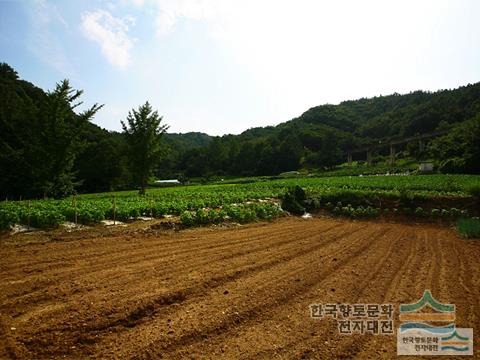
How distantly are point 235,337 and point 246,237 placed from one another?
7672 mm

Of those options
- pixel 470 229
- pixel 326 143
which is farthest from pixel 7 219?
pixel 326 143

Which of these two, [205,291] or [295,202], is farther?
[295,202]

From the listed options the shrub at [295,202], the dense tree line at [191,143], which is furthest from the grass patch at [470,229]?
the dense tree line at [191,143]

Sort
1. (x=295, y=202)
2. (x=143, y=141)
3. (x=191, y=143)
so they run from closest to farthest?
(x=295, y=202) < (x=143, y=141) < (x=191, y=143)

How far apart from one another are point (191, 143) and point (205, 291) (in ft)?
547

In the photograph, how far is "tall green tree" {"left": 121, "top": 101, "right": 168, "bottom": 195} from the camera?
35.5 m

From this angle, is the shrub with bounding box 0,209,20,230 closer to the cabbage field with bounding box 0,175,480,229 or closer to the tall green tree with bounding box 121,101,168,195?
the cabbage field with bounding box 0,175,480,229

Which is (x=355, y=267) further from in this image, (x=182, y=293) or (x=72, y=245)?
(x=72, y=245)

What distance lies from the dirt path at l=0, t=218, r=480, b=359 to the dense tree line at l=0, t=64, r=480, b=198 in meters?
19.0

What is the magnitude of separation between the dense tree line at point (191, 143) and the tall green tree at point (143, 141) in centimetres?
73

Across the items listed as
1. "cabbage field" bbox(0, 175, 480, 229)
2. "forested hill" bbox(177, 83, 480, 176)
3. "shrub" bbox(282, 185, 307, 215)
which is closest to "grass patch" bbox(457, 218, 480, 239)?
"cabbage field" bbox(0, 175, 480, 229)

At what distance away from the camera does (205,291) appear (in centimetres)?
645

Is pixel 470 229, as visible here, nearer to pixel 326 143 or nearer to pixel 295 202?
pixel 295 202

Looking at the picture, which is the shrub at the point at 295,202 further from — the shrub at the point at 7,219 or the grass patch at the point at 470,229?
the shrub at the point at 7,219
